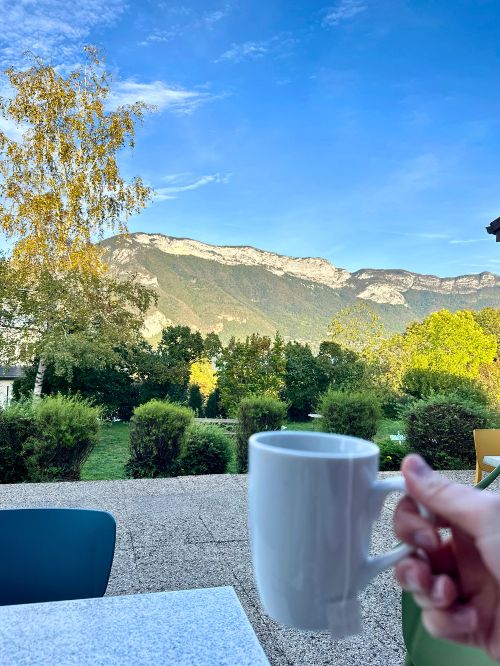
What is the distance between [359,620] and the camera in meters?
0.50

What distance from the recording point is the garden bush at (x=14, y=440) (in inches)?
219

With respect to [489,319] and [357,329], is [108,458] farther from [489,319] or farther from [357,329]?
[489,319]

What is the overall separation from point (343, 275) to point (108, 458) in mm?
28411

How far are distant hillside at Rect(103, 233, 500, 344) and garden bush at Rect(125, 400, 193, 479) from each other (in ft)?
56.5

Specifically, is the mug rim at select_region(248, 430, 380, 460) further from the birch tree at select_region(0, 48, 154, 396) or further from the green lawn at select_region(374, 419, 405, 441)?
the birch tree at select_region(0, 48, 154, 396)

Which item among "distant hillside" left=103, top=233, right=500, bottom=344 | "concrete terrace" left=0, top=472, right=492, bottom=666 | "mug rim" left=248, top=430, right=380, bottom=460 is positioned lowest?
"concrete terrace" left=0, top=472, right=492, bottom=666

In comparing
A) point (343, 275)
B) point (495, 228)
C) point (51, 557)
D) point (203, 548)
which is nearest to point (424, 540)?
point (51, 557)

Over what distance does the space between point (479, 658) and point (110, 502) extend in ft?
12.8

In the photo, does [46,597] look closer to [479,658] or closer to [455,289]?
[479,658]

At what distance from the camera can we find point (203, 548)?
3.55m

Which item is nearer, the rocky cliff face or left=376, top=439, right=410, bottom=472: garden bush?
left=376, top=439, right=410, bottom=472: garden bush

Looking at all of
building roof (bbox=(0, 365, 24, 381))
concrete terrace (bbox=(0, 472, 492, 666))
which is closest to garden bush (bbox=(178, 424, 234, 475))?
concrete terrace (bbox=(0, 472, 492, 666))

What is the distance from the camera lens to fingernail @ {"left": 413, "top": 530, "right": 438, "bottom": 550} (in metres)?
0.45

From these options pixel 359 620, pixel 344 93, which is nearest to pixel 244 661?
pixel 359 620
